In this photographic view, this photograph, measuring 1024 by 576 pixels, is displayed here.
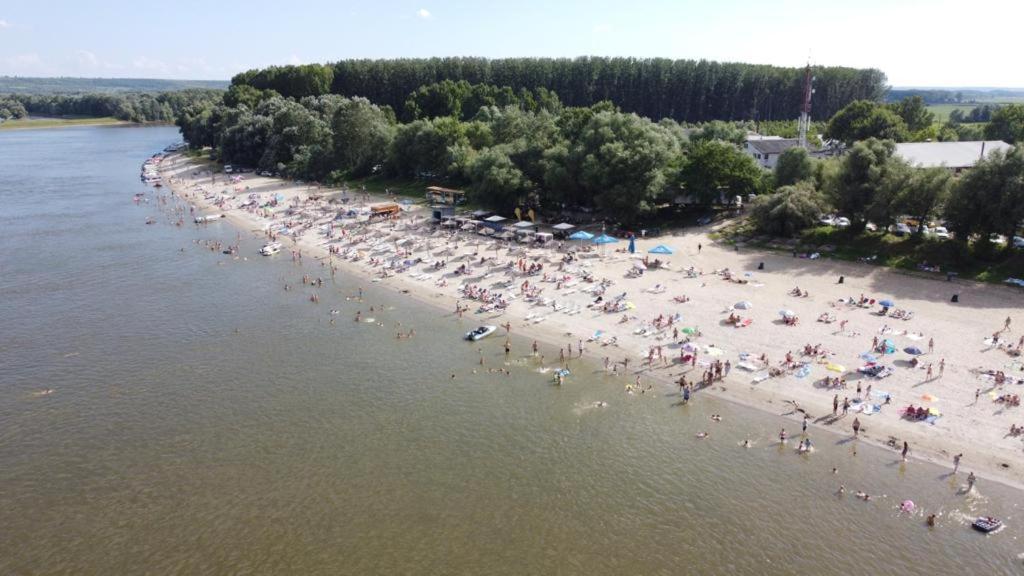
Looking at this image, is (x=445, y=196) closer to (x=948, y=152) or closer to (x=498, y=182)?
(x=498, y=182)

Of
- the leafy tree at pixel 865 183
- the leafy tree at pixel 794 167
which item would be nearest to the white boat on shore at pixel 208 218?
the leafy tree at pixel 794 167

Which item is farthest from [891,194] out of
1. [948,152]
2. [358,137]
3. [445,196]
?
[358,137]

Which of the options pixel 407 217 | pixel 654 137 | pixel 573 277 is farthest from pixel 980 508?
pixel 407 217

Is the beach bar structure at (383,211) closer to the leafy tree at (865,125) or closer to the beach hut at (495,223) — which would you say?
the beach hut at (495,223)

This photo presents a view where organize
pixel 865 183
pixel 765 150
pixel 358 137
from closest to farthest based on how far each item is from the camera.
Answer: pixel 865 183 → pixel 765 150 → pixel 358 137

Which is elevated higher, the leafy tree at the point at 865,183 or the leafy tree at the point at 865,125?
the leafy tree at the point at 865,125

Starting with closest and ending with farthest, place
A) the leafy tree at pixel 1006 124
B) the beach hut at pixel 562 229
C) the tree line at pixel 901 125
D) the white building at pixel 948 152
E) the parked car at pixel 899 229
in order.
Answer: the parked car at pixel 899 229
the beach hut at pixel 562 229
the white building at pixel 948 152
the tree line at pixel 901 125
the leafy tree at pixel 1006 124

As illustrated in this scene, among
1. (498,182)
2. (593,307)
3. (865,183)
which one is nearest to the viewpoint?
(593,307)

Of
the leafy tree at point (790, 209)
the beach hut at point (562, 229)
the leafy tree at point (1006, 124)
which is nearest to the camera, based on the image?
the leafy tree at point (790, 209)

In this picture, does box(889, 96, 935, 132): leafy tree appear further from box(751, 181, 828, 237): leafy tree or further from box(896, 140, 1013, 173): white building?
box(751, 181, 828, 237): leafy tree
